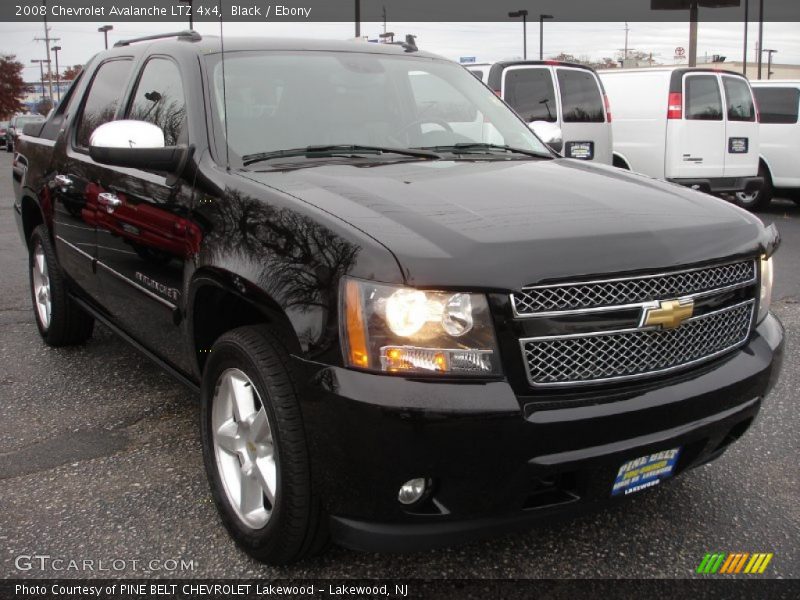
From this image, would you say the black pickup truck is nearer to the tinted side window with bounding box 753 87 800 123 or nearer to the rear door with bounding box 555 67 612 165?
the rear door with bounding box 555 67 612 165

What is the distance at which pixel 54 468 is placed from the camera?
135 inches

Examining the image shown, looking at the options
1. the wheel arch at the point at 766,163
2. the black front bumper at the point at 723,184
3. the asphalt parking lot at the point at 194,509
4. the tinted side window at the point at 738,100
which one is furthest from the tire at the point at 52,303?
the wheel arch at the point at 766,163

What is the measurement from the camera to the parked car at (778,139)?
1240cm

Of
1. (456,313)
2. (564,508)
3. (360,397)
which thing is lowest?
(564,508)

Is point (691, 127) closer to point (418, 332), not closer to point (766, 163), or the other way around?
point (766, 163)

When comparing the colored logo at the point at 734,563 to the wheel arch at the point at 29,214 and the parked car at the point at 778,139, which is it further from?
the parked car at the point at 778,139

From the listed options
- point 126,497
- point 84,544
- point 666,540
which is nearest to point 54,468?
point 126,497

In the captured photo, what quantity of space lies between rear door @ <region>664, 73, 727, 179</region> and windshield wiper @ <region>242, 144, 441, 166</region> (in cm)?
879

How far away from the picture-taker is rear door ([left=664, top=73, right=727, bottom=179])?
37.0ft

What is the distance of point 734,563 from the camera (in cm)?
274

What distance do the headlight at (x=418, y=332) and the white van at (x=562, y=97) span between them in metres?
8.66

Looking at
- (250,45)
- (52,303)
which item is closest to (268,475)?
(250,45)

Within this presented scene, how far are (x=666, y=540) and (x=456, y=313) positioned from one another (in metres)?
1.31

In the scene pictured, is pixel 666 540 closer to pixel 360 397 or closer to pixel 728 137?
pixel 360 397
